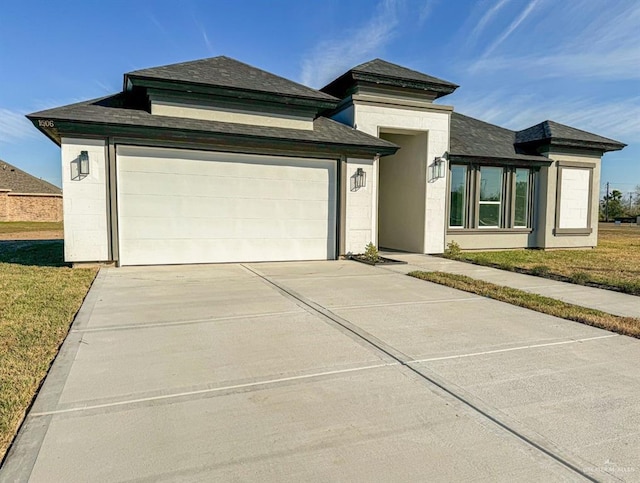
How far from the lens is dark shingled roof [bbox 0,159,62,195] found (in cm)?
3938

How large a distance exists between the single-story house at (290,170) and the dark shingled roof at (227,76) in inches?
1.8

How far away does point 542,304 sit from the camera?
20.3 ft

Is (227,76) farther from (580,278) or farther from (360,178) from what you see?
(580,278)

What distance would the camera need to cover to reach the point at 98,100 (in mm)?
10227

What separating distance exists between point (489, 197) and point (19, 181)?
146ft

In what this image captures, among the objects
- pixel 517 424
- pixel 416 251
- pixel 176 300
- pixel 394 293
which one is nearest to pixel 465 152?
pixel 416 251

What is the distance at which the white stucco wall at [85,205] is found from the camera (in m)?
8.98

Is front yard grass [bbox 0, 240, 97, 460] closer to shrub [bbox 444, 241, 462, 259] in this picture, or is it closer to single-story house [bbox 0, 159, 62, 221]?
shrub [bbox 444, 241, 462, 259]

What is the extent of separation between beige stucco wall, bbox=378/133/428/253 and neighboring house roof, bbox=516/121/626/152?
15.2 ft

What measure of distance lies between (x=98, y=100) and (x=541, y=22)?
1260 cm

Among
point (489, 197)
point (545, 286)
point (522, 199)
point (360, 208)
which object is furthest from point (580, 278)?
point (522, 199)

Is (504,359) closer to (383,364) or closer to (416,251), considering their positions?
(383,364)

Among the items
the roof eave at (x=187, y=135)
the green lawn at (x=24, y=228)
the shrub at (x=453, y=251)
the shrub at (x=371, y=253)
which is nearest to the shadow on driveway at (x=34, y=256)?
the roof eave at (x=187, y=135)

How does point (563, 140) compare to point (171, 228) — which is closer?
point (171, 228)
